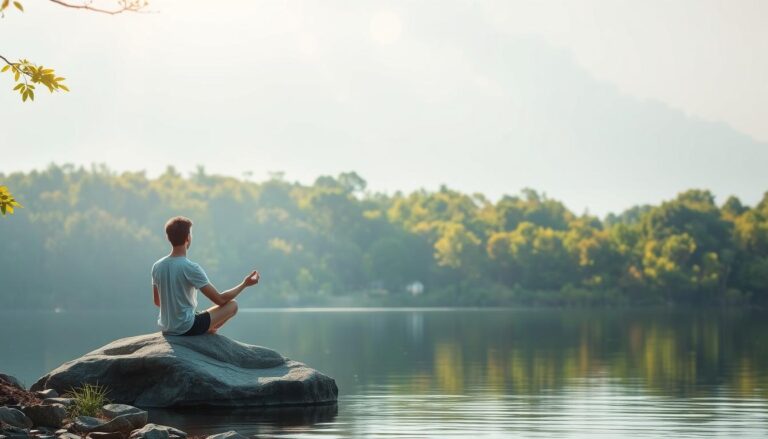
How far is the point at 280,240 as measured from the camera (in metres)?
144

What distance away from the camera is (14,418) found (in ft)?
41.2

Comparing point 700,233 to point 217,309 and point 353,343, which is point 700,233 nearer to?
point 353,343

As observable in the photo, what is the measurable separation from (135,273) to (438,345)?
86.6 meters

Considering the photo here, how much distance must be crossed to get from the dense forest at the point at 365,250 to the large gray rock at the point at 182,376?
10048 centimetres

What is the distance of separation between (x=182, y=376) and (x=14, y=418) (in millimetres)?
3883

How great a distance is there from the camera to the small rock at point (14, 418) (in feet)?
40.9

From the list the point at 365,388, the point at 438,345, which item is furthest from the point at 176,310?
the point at 438,345

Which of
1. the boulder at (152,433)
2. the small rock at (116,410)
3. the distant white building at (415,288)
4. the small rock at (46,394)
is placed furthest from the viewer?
the distant white building at (415,288)

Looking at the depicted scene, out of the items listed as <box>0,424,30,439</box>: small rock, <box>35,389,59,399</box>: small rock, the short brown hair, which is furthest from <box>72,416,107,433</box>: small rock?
the short brown hair

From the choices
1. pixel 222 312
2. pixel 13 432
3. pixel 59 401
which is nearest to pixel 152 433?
pixel 13 432

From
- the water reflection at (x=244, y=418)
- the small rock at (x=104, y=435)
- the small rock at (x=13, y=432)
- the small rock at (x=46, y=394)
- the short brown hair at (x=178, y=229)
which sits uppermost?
the short brown hair at (x=178, y=229)

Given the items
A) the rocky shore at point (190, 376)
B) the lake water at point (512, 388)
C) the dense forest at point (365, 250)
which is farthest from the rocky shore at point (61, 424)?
the dense forest at point (365, 250)

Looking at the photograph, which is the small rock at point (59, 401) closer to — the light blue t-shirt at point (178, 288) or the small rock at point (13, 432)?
the small rock at point (13, 432)

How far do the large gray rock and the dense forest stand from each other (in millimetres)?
100481
